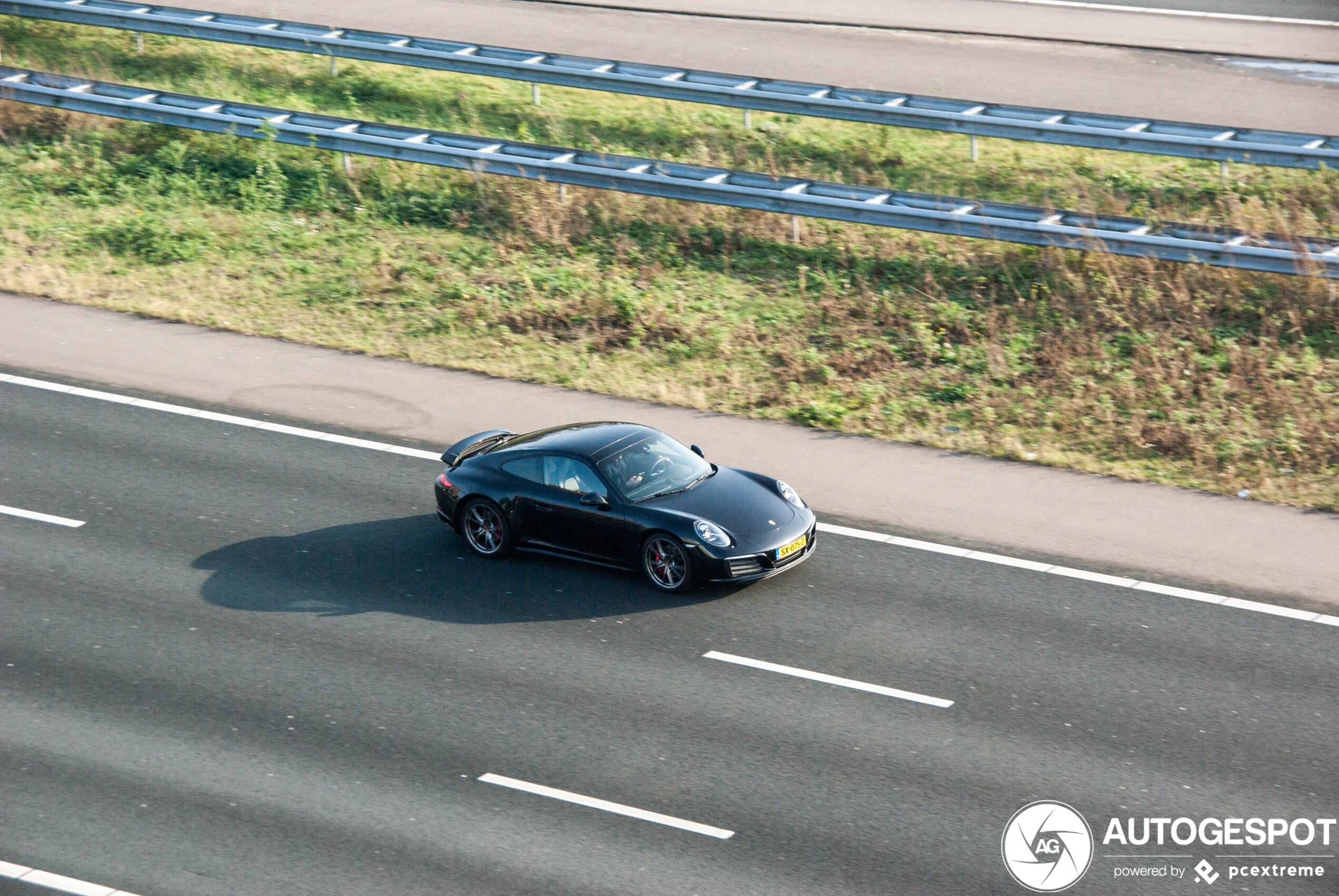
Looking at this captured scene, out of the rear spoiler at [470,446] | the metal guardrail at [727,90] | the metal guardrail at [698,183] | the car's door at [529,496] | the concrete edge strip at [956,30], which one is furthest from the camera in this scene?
the concrete edge strip at [956,30]

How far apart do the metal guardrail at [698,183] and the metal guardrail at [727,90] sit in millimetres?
1647

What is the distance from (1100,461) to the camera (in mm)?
15156

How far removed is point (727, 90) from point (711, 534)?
39.3 feet

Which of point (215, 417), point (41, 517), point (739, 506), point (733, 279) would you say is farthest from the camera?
point (733, 279)

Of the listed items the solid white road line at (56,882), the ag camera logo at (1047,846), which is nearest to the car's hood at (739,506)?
the ag camera logo at (1047,846)

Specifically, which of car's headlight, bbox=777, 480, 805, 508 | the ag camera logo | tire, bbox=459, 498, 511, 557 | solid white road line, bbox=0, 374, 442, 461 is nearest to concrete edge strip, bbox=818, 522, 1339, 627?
car's headlight, bbox=777, 480, 805, 508

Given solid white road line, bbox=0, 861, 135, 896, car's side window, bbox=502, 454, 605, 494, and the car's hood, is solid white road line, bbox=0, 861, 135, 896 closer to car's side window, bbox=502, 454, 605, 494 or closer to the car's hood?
car's side window, bbox=502, 454, 605, 494

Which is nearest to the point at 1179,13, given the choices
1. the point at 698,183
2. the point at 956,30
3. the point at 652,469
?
the point at 956,30

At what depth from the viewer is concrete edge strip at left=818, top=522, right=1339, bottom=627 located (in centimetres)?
1195

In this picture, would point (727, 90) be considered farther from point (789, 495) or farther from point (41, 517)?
point (41, 517)

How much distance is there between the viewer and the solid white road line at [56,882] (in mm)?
8383

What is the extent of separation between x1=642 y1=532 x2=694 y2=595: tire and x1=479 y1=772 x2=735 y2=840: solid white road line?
9.65ft

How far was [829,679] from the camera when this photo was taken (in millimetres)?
10766

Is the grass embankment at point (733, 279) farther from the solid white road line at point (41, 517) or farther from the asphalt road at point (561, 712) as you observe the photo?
the solid white road line at point (41, 517)
